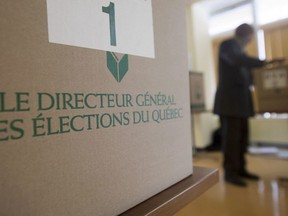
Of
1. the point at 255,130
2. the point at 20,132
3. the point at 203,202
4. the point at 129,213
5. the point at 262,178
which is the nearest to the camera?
the point at 20,132

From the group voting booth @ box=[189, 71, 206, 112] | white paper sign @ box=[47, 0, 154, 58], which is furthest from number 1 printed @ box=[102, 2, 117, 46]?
voting booth @ box=[189, 71, 206, 112]

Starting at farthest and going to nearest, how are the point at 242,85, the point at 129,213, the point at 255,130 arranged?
the point at 255,130, the point at 242,85, the point at 129,213

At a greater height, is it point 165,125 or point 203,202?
point 165,125

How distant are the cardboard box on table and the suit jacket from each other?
1571 mm

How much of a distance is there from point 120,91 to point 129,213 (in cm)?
18

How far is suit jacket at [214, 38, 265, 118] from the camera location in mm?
1861

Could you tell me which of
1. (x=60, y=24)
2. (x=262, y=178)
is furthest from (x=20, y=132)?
(x=262, y=178)

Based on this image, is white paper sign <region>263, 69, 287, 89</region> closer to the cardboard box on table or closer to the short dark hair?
the short dark hair

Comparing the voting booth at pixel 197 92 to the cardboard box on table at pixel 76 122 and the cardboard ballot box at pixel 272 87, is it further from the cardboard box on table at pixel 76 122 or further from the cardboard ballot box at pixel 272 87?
the cardboard box on table at pixel 76 122

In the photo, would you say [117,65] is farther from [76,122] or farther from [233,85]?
[233,85]

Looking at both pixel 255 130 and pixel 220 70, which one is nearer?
pixel 220 70

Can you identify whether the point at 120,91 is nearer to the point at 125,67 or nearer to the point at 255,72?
the point at 125,67

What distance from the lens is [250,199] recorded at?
1.65m

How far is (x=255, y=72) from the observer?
6.25 feet
